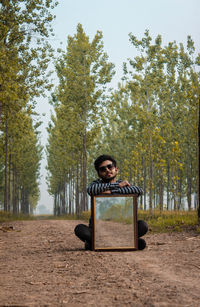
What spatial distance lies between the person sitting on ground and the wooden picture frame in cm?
12

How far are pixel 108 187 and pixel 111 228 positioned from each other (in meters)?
0.54

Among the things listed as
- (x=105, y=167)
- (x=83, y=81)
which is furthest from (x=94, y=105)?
(x=105, y=167)

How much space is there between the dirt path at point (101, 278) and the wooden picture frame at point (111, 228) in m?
0.18

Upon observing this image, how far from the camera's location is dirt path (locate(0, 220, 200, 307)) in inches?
104

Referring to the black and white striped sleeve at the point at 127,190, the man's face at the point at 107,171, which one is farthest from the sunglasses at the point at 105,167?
the black and white striped sleeve at the point at 127,190

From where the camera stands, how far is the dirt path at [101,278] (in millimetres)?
2654

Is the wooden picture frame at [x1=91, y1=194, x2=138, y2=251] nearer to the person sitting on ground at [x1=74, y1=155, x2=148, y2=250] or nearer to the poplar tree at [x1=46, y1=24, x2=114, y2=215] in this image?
the person sitting on ground at [x1=74, y1=155, x2=148, y2=250]

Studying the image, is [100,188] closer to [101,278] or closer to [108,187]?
[108,187]

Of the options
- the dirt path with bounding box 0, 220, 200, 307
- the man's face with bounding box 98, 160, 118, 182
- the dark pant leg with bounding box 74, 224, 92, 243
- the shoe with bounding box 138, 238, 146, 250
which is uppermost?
the man's face with bounding box 98, 160, 118, 182

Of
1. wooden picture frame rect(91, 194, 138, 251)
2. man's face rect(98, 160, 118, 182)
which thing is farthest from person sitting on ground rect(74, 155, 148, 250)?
wooden picture frame rect(91, 194, 138, 251)

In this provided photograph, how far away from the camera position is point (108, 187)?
451 cm

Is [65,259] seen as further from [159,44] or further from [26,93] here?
[159,44]

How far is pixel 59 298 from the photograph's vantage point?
8.93 ft

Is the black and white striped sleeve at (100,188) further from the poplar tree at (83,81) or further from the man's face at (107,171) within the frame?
the poplar tree at (83,81)
